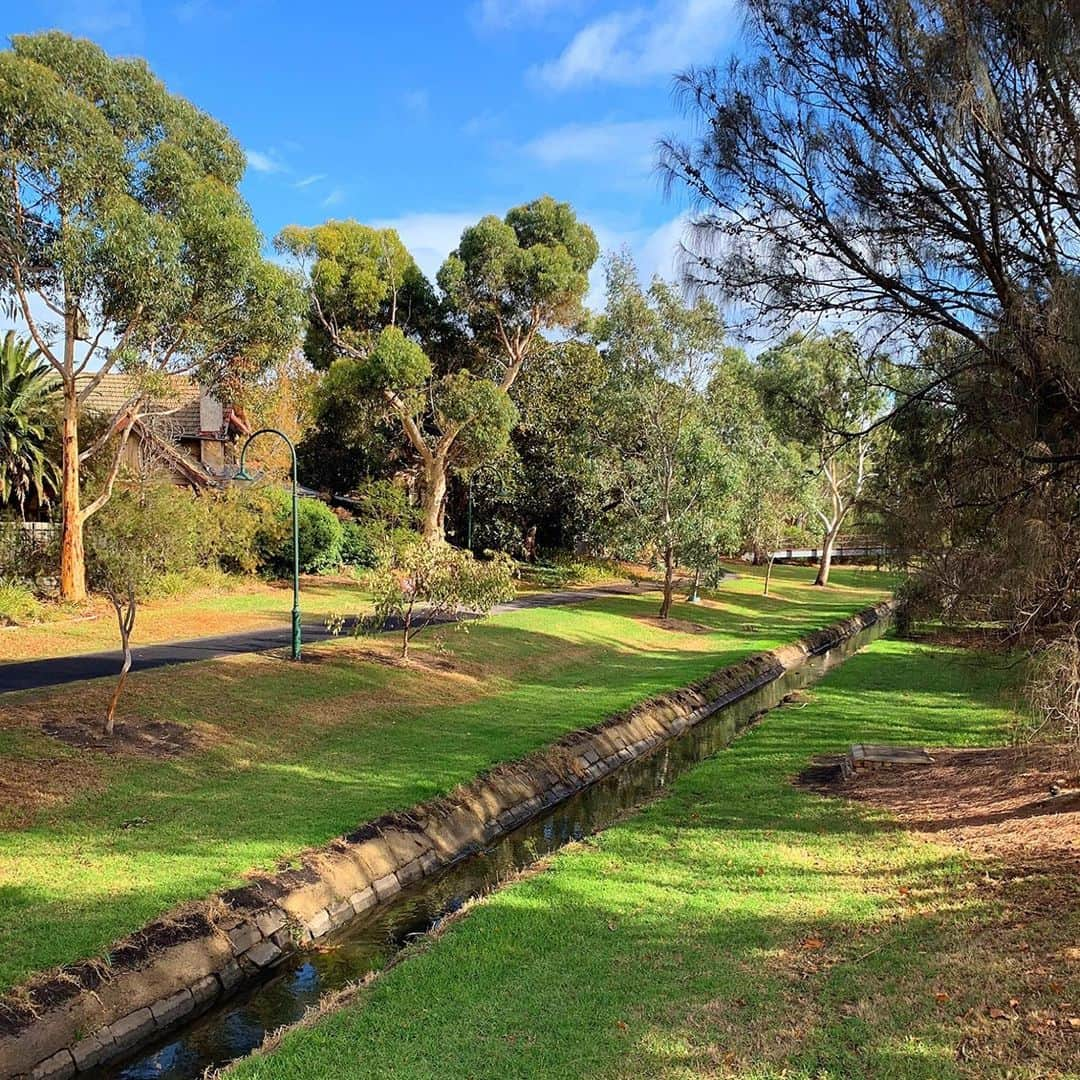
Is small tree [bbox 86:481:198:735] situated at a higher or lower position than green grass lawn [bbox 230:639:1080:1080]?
higher

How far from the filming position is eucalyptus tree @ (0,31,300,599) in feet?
64.7

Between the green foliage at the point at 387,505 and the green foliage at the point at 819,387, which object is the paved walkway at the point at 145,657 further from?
the green foliage at the point at 819,387

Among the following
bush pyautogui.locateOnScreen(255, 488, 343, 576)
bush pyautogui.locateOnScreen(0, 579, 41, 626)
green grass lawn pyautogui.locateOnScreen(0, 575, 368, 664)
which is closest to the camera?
green grass lawn pyautogui.locateOnScreen(0, 575, 368, 664)

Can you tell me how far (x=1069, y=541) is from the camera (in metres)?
7.57

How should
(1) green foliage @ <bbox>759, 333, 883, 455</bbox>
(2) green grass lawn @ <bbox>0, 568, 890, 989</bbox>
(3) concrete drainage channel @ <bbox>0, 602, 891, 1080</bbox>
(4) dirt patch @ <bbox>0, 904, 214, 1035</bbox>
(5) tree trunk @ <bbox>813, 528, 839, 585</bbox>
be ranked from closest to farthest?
1. (4) dirt patch @ <bbox>0, 904, 214, 1035</bbox>
2. (3) concrete drainage channel @ <bbox>0, 602, 891, 1080</bbox>
3. (2) green grass lawn @ <bbox>0, 568, 890, 989</bbox>
4. (1) green foliage @ <bbox>759, 333, 883, 455</bbox>
5. (5) tree trunk @ <bbox>813, 528, 839, 585</bbox>

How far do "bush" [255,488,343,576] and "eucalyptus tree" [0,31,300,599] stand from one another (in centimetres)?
815

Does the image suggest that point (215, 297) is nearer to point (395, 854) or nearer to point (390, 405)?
point (390, 405)

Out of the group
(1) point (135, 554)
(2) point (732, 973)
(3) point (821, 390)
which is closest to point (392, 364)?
(1) point (135, 554)

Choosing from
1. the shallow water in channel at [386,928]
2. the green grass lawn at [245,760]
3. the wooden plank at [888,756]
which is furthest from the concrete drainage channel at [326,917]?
the wooden plank at [888,756]

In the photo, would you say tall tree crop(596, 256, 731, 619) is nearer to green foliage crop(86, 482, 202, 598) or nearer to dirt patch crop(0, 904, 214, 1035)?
green foliage crop(86, 482, 202, 598)

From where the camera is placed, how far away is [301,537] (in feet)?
111

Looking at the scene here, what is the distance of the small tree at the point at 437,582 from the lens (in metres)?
18.2

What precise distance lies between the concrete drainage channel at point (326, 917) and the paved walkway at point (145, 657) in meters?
7.39

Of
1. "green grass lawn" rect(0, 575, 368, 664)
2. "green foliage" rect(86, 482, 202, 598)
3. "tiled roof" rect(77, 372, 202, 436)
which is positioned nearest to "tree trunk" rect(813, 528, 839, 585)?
"green grass lawn" rect(0, 575, 368, 664)
